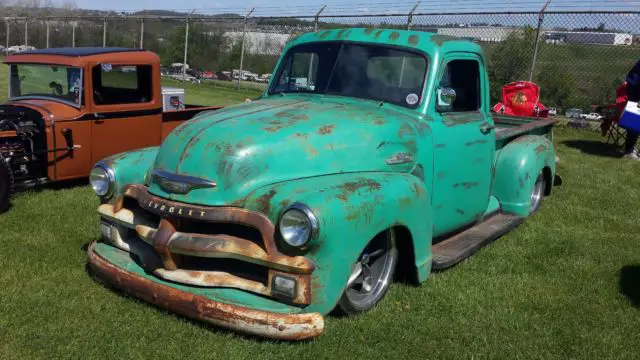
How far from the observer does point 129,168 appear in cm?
400

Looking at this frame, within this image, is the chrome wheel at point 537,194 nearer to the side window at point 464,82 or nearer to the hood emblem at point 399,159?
the side window at point 464,82

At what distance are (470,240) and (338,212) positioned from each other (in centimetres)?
202

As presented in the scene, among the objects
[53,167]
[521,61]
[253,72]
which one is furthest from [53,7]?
[53,167]

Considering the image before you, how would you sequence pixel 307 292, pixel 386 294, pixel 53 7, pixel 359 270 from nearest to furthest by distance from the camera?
1. pixel 307 292
2. pixel 359 270
3. pixel 386 294
4. pixel 53 7

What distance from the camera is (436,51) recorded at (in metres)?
4.41

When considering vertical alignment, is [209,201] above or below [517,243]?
above

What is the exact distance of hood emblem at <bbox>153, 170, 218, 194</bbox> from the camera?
3348 millimetres

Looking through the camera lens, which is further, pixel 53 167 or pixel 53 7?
pixel 53 7

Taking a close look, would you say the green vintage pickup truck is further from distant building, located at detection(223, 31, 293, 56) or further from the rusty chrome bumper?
distant building, located at detection(223, 31, 293, 56)

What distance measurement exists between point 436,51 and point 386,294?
70.1 inches

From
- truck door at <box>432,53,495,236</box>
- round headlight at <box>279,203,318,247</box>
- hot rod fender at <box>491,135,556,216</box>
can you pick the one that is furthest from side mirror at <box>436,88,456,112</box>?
round headlight at <box>279,203,318,247</box>

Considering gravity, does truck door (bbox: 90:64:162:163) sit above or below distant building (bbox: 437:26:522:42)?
below

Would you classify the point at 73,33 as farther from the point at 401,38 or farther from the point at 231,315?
the point at 231,315

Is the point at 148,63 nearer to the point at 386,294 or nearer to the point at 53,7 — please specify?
the point at 386,294
